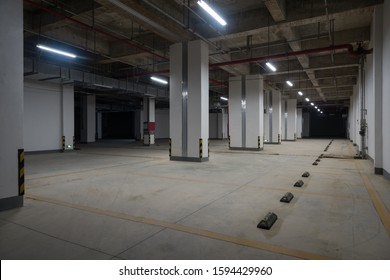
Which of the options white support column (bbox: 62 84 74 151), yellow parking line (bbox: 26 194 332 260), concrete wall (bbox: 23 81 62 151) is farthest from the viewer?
white support column (bbox: 62 84 74 151)

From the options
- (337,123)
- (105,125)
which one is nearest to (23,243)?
(105,125)

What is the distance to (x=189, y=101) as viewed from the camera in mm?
11695

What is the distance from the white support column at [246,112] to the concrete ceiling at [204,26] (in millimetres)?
1109

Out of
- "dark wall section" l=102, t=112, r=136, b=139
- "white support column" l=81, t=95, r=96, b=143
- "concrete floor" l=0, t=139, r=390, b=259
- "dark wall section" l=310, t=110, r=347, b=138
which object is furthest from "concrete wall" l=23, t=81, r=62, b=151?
"dark wall section" l=310, t=110, r=347, b=138

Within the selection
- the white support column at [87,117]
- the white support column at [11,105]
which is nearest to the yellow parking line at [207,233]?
the white support column at [11,105]

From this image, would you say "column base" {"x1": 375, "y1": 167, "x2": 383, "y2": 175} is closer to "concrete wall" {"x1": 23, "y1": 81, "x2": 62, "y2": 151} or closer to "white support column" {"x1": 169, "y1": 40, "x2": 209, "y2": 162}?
"white support column" {"x1": 169, "y1": 40, "x2": 209, "y2": 162}

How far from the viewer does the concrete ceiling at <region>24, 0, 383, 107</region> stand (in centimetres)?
906

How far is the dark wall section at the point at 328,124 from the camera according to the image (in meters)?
46.3

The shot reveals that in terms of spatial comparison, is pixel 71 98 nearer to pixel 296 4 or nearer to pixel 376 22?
pixel 296 4

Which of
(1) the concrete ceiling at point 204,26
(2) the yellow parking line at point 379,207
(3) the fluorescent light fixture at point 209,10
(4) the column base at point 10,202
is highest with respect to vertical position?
(1) the concrete ceiling at point 204,26

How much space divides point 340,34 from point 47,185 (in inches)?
526

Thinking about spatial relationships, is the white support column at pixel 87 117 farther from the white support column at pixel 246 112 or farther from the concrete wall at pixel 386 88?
the concrete wall at pixel 386 88

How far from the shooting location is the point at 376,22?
8500mm

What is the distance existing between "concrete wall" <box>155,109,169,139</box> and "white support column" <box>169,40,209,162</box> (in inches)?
960
